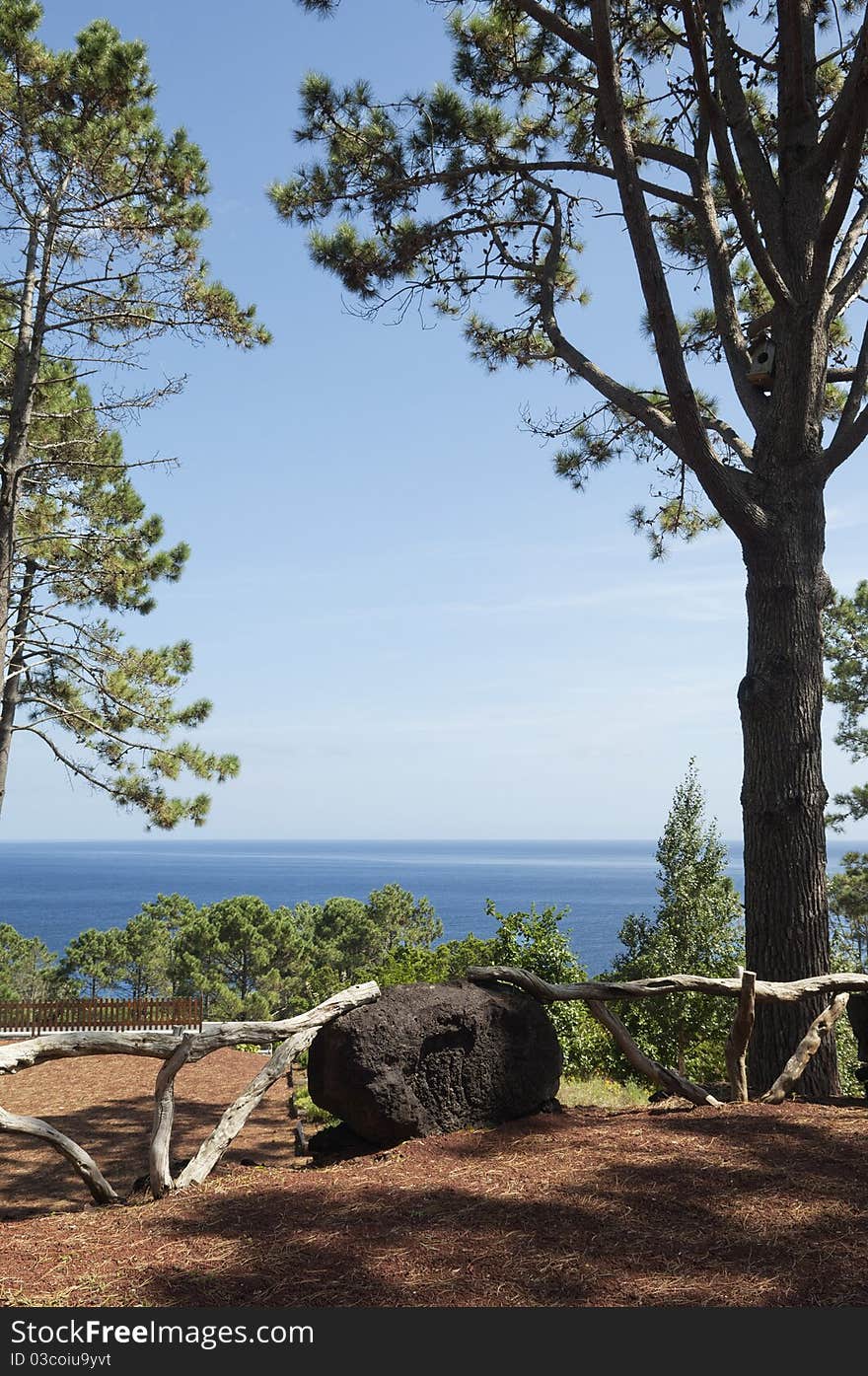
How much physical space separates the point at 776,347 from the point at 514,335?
3.61 meters

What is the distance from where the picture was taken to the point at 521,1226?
383cm

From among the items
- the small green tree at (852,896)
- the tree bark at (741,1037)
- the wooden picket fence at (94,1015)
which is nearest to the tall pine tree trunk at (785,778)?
the tree bark at (741,1037)

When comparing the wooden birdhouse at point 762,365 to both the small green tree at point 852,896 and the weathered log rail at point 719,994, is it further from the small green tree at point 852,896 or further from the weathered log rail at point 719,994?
the small green tree at point 852,896

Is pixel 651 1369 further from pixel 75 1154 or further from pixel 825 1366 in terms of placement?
pixel 75 1154

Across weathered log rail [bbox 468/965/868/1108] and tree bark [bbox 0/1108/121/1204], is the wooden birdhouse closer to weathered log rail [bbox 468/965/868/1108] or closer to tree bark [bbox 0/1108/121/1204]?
weathered log rail [bbox 468/965/868/1108]

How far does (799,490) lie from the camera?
6852 millimetres

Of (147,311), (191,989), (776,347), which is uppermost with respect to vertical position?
(147,311)

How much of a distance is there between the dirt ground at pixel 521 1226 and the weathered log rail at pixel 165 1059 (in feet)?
0.52

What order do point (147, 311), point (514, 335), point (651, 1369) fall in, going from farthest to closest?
1. point (147, 311)
2. point (514, 335)
3. point (651, 1369)

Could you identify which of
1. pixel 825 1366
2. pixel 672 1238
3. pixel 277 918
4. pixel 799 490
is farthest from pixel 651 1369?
pixel 277 918

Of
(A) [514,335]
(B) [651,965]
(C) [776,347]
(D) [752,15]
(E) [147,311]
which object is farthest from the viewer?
(B) [651,965]

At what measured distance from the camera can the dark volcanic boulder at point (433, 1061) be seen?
5141mm

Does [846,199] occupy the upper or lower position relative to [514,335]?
lower

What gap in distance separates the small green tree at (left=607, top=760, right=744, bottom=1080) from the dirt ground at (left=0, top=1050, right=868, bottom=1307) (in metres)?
5.01
